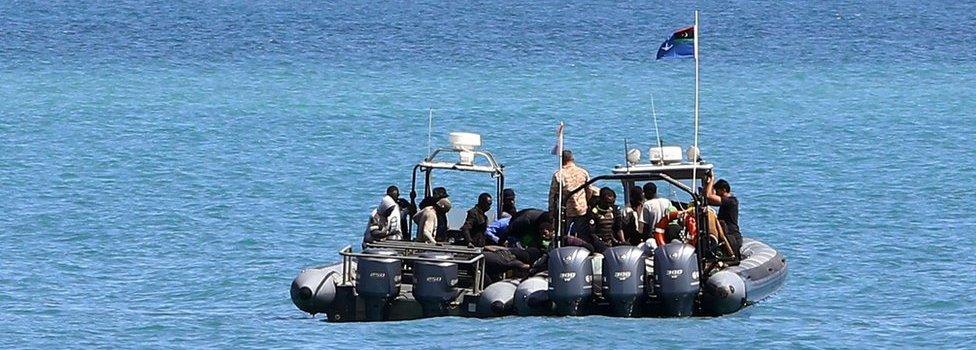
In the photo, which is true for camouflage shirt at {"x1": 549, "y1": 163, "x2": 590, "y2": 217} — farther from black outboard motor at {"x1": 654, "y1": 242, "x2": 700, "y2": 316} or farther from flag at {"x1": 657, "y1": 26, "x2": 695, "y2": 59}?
flag at {"x1": 657, "y1": 26, "x2": 695, "y2": 59}

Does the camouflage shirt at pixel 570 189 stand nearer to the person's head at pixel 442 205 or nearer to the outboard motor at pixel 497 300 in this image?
the person's head at pixel 442 205

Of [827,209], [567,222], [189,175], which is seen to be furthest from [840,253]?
[189,175]

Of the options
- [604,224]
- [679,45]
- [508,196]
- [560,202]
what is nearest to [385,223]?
[508,196]

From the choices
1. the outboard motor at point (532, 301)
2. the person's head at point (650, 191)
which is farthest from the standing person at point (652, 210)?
the outboard motor at point (532, 301)

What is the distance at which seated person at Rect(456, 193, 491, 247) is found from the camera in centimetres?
2420

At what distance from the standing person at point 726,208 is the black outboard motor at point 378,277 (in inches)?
151

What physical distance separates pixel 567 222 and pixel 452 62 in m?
39.1

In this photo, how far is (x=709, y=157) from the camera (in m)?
43.4

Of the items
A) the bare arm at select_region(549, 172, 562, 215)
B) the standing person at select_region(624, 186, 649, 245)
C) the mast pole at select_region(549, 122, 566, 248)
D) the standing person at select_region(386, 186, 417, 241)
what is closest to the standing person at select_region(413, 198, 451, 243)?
the standing person at select_region(386, 186, 417, 241)

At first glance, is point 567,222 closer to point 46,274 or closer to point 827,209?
point 46,274

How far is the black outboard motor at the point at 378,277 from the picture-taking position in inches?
901

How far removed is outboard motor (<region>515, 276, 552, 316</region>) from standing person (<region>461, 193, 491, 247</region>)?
1.65 meters

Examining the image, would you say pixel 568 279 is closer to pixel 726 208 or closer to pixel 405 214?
pixel 726 208

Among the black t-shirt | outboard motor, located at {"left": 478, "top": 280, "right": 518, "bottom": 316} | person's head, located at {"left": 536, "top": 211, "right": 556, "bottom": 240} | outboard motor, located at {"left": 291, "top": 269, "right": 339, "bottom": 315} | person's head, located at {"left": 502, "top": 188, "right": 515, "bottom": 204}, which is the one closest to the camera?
outboard motor, located at {"left": 478, "top": 280, "right": 518, "bottom": 316}
